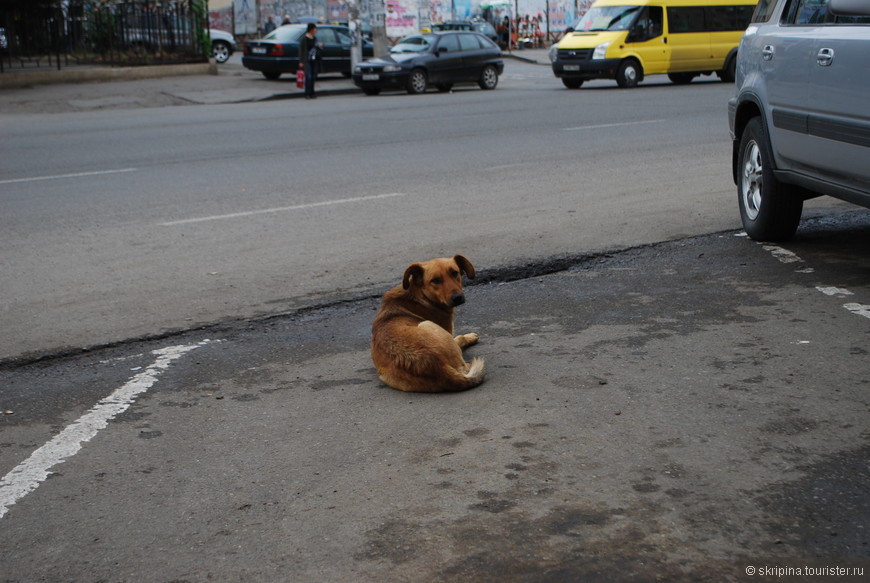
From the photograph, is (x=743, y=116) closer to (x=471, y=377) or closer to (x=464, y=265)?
(x=464, y=265)

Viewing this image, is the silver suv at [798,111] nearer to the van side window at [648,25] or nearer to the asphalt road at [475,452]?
the asphalt road at [475,452]

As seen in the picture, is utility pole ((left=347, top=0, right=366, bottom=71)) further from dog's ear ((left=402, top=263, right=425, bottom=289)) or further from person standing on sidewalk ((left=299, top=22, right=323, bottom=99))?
dog's ear ((left=402, top=263, right=425, bottom=289))

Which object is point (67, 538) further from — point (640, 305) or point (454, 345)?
point (640, 305)

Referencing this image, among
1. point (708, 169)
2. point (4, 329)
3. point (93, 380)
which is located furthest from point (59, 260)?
point (708, 169)

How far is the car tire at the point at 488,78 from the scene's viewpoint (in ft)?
89.7

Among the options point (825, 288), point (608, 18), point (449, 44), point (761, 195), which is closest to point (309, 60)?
point (449, 44)

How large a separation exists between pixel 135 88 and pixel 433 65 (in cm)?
764

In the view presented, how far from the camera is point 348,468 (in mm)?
3904

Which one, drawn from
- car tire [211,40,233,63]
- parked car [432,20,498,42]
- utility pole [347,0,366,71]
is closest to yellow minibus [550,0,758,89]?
utility pole [347,0,366,71]

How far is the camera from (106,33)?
2962 centimetres

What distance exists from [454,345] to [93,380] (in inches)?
74.1

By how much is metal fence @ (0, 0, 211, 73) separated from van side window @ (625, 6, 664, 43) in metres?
12.8

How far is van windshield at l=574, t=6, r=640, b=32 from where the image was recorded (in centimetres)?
2625

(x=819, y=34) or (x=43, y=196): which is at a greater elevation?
(x=819, y=34)
